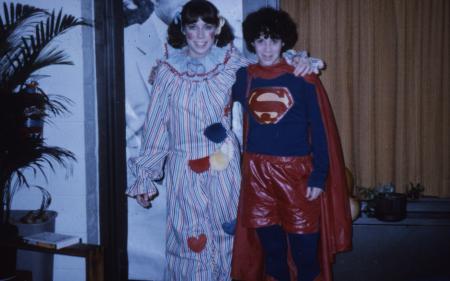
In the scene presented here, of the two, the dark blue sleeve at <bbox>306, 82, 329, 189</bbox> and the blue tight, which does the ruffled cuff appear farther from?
the dark blue sleeve at <bbox>306, 82, 329, 189</bbox>

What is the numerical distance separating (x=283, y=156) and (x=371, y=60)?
0.95m

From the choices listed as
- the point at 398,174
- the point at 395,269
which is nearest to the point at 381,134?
the point at 398,174

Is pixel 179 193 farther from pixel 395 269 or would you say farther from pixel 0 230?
pixel 395 269

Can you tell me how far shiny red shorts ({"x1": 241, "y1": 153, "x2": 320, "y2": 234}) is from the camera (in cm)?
155

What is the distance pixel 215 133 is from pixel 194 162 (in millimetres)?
149

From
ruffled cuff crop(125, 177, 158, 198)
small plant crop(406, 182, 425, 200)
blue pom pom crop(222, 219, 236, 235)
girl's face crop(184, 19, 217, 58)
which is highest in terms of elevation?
girl's face crop(184, 19, 217, 58)

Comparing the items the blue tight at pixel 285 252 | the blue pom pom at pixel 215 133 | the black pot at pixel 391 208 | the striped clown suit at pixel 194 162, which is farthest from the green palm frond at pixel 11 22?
the black pot at pixel 391 208

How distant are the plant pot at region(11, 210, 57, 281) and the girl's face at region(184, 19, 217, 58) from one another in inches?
46.2

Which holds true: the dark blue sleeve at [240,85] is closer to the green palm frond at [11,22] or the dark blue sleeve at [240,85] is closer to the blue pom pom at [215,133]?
the blue pom pom at [215,133]

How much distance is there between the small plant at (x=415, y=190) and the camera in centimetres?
213

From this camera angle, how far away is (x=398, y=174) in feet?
7.14

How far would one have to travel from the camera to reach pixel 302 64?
5.17 feet

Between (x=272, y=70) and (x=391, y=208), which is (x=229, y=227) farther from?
(x=391, y=208)

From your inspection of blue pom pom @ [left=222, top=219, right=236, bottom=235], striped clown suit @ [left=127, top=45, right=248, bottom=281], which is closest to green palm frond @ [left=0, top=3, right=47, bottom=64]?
striped clown suit @ [left=127, top=45, right=248, bottom=281]
